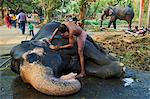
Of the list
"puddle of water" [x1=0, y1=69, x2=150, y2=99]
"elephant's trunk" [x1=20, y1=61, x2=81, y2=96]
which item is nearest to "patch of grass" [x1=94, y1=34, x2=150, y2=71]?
"puddle of water" [x1=0, y1=69, x2=150, y2=99]

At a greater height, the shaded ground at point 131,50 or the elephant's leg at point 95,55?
the elephant's leg at point 95,55

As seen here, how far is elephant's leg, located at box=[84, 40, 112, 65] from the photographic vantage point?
657cm

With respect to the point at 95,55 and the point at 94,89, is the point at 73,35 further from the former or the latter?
the point at 94,89

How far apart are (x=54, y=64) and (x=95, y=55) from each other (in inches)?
39.2

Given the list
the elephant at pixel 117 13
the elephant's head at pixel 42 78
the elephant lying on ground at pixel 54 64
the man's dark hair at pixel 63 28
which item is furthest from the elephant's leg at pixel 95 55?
the elephant at pixel 117 13

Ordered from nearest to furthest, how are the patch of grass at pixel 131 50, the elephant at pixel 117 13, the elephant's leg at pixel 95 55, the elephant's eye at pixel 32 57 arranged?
the elephant's eye at pixel 32 57 → the elephant's leg at pixel 95 55 → the patch of grass at pixel 131 50 → the elephant at pixel 117 13

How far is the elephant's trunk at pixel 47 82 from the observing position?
510cm

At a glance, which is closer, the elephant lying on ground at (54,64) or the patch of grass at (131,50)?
A: the elephant lying on ground at (54,64)

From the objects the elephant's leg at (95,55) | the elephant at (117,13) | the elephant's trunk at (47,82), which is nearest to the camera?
the elephant's trunk at (47,82)

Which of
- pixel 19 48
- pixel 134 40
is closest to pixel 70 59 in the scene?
pixel 19 48

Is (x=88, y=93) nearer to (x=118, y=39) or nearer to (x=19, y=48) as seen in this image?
(x=19, y=48)

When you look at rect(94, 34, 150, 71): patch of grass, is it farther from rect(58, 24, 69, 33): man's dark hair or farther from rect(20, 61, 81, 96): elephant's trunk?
rect(20, 61, 81, 96): elephant's trunk

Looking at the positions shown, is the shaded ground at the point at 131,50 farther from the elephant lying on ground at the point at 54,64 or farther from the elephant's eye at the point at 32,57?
the elephant's eye at the point at 32,57

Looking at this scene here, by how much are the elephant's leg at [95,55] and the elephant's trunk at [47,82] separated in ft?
4.21
